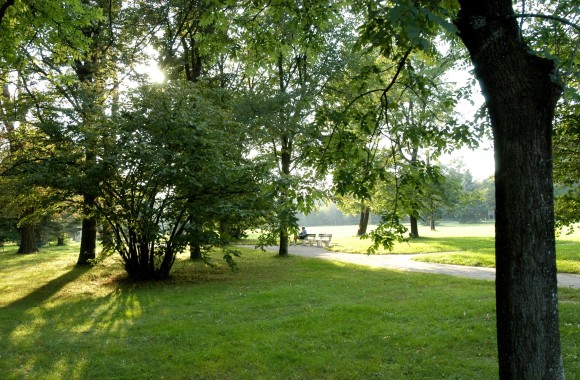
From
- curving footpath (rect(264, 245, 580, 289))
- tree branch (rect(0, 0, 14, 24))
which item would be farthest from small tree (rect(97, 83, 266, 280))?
curving footpath (rect(264, 245, 580, 289))

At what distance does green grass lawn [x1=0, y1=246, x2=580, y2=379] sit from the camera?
5.71m

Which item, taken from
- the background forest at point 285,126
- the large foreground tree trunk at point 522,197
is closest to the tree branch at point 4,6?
the background forest at point 285,126

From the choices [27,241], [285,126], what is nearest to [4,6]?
[285,126]

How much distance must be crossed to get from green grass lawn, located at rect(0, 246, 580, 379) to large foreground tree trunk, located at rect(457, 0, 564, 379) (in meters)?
2.40

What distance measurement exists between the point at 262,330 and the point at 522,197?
527cm

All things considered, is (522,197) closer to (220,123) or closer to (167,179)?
(167,179)

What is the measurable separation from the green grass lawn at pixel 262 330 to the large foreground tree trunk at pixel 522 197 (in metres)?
2.40

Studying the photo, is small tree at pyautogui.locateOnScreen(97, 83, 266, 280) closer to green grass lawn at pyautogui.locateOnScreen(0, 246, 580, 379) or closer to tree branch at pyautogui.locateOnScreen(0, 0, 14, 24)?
green grass lawn at pyautogui.locateOnScreen(0, 246, 580, 379)

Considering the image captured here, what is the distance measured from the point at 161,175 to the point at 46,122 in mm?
4003

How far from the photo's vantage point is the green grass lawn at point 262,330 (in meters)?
5.71

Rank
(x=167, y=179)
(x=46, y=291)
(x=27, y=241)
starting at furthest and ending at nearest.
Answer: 1. (x=27, y=241)
2. (x=46, y=291)
3. (x=167, y=179)

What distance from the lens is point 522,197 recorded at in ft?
10.2

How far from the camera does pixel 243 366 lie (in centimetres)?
582

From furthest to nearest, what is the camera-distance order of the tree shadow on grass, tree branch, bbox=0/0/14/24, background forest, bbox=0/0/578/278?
the tree shadow on grass
tree branch, bbox=0/0/14/24
background forest, bbox=0/0/578/278
